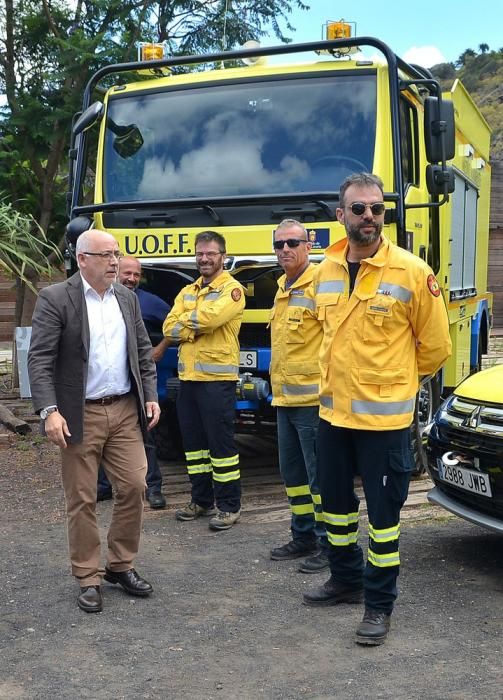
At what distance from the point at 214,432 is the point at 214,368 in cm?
41

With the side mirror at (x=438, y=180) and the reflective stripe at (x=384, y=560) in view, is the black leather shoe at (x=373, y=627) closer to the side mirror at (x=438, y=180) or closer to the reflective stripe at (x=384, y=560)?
the reflective stripe at (x=384, y=560)

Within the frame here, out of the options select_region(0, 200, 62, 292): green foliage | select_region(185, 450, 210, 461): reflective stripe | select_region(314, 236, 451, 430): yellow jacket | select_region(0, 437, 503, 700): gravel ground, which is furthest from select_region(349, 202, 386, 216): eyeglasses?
select_region(0, 200, 62, 292): green foliage

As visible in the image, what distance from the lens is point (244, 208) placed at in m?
6.12

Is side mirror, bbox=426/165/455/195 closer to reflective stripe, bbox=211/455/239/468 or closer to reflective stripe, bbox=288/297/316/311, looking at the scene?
reflective stripe, bbox=288/297/316/311

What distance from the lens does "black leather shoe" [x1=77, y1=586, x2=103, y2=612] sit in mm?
4250

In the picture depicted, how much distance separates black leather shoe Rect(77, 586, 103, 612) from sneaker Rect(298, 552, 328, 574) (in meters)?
1.12

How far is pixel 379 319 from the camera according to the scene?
3844mm

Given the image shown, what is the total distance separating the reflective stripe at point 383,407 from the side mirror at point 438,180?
8.36ft

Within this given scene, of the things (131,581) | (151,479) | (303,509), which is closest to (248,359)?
(151,479)

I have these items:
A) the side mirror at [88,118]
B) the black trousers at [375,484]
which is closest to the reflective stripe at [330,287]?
Result: the black trousers at [375,484]

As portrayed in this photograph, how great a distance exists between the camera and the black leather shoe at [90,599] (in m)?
4.25

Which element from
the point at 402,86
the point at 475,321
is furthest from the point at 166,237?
the point at 475,321

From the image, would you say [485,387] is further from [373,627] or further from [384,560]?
[373,627]

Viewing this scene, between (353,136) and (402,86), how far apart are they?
0.48 m
